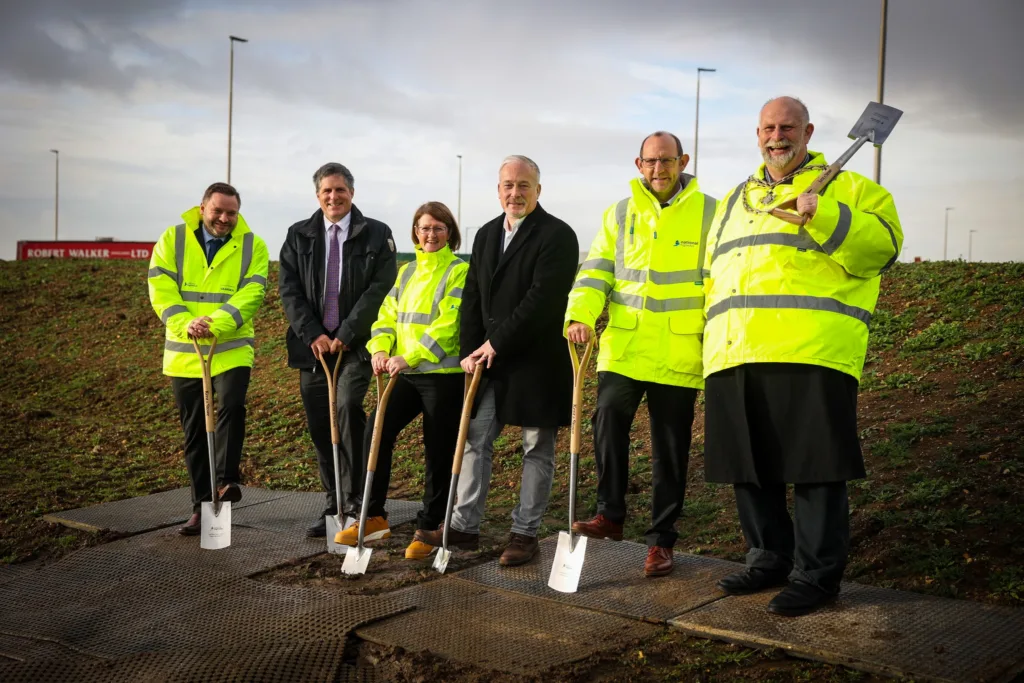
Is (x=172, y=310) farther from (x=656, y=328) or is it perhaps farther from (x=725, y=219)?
(x=725, y=219)

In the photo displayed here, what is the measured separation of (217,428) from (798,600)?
12.0ft

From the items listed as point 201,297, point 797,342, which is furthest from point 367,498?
point 797,342

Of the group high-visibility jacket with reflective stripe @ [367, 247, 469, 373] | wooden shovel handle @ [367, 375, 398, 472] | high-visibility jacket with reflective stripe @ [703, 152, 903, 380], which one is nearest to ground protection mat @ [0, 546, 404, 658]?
wooden shovel handle @ [367, 375, 398, 472]

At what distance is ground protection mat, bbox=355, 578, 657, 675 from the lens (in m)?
3.81

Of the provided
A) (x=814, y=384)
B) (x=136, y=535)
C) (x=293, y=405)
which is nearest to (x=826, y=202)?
(x=814, y=384)

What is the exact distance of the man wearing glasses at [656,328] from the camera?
15.1 ft

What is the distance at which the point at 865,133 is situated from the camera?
4.22m

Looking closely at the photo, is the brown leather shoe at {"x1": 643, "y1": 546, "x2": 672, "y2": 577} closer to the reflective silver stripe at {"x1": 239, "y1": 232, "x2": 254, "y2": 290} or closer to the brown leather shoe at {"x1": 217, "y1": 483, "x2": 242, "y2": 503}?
the brown leather shoe at {"x1": 217, "y1": 483, "x2": 242, "y2": 503}

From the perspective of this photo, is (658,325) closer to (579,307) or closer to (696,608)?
(579,307)

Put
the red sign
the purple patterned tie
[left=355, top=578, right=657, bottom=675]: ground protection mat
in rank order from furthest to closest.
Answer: the red sign
the purple patterned tie
[left=355, top=578, right=657, bottom=675]: ground protection mat

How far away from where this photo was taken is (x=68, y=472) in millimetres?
8531

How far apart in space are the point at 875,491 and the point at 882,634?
6.51ft

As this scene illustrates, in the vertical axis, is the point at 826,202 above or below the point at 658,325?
above

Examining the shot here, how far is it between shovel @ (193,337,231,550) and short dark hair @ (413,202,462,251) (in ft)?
4.90
